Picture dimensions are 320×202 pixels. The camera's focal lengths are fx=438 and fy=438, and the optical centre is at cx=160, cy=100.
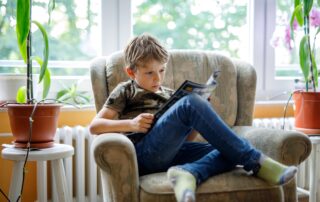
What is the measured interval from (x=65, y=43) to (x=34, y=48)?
0.18m

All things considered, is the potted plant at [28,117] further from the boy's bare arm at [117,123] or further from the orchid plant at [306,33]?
the orchid plant at [306,33]

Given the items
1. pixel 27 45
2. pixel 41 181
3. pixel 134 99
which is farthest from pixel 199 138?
pixel 27 45

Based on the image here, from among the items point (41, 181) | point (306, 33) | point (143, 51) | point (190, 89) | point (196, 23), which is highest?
point (196, 23)

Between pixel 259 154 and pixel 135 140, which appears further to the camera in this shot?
pixel 135 140

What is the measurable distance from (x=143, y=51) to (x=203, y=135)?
0.46 meters

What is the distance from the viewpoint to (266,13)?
2.92 metres

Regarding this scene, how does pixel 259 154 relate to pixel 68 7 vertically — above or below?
below

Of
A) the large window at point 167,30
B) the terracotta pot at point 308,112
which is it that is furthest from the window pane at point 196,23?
the terracotta pot at point 308,112

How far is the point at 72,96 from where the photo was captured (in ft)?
7.95

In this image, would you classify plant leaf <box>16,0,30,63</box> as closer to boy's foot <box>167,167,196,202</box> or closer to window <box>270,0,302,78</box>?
boy's foot <box>167,167,196,202</box>

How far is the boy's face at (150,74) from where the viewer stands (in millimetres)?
1818

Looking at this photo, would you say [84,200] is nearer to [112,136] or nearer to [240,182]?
[112,136]

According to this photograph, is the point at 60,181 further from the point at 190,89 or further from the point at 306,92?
the point at 306,92

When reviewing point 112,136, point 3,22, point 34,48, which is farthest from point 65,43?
point 112,136
